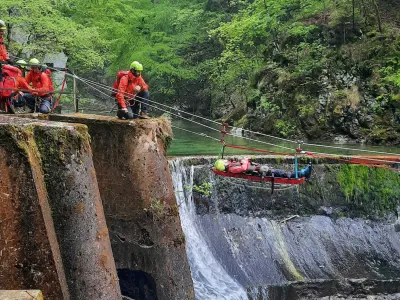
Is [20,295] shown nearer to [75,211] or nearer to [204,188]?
[75,211]

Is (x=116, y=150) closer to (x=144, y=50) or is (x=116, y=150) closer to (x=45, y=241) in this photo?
(x=45, y=241)

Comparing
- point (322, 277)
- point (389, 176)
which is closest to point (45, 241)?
point (322, 277)

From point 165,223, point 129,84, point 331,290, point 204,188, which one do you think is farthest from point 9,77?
point 331,290

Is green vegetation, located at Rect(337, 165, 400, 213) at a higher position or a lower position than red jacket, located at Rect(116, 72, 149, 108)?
lower

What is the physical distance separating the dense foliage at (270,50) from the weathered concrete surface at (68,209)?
13715 millimetres

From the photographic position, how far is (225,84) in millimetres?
34031

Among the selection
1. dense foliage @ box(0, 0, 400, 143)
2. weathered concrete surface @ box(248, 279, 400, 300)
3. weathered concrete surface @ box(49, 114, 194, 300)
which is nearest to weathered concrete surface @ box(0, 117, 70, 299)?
weathered concrete surface @ box(49, 114, 194, 300)

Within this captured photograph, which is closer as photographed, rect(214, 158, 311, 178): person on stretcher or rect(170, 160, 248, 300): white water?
rect(214, 158, 311, 178): person on stretcher

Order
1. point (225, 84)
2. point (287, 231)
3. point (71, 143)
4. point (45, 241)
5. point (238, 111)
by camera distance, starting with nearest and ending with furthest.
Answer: point (45, 241), point (71, 143), point (287, 231), point (238, 111), point (225, 84)

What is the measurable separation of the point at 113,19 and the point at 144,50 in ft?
12.4

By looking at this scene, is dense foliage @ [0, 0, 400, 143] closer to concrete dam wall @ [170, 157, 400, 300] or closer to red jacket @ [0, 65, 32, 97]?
concrete dam wall @ [170, 157, 400, 300]

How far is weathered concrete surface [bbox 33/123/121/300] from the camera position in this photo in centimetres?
588

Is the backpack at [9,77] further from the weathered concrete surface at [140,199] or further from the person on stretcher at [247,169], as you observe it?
the person on stretcher at [247,169]

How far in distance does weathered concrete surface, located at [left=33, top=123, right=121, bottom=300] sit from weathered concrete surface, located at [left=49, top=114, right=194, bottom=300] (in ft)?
7.31
